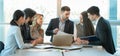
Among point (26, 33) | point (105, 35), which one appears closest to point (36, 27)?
point (26, 33)

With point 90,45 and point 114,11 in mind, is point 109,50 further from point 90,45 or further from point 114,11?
point 114,11

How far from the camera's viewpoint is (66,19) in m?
4.58

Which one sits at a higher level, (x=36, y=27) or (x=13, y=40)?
(x=36, y=27)

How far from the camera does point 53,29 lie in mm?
4633

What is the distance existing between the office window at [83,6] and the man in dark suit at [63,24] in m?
1.02

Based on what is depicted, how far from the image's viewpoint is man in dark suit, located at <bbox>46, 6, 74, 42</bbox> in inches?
178

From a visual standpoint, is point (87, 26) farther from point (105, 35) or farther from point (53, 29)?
point (105, 35)

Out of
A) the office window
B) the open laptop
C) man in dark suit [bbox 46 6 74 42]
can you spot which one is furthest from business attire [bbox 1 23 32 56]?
the office window

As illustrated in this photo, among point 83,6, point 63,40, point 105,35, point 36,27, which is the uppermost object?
point 83,6

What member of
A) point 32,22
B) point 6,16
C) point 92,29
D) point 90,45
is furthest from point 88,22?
point 6,16

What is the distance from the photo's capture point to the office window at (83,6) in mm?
5594

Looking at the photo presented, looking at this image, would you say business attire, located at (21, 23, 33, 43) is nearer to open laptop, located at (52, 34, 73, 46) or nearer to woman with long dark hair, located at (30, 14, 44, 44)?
woman with long dark hair, located at (30, 14, 44, 44)

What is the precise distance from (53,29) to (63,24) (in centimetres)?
23

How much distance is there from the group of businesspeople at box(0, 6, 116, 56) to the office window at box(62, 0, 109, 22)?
105 cm
